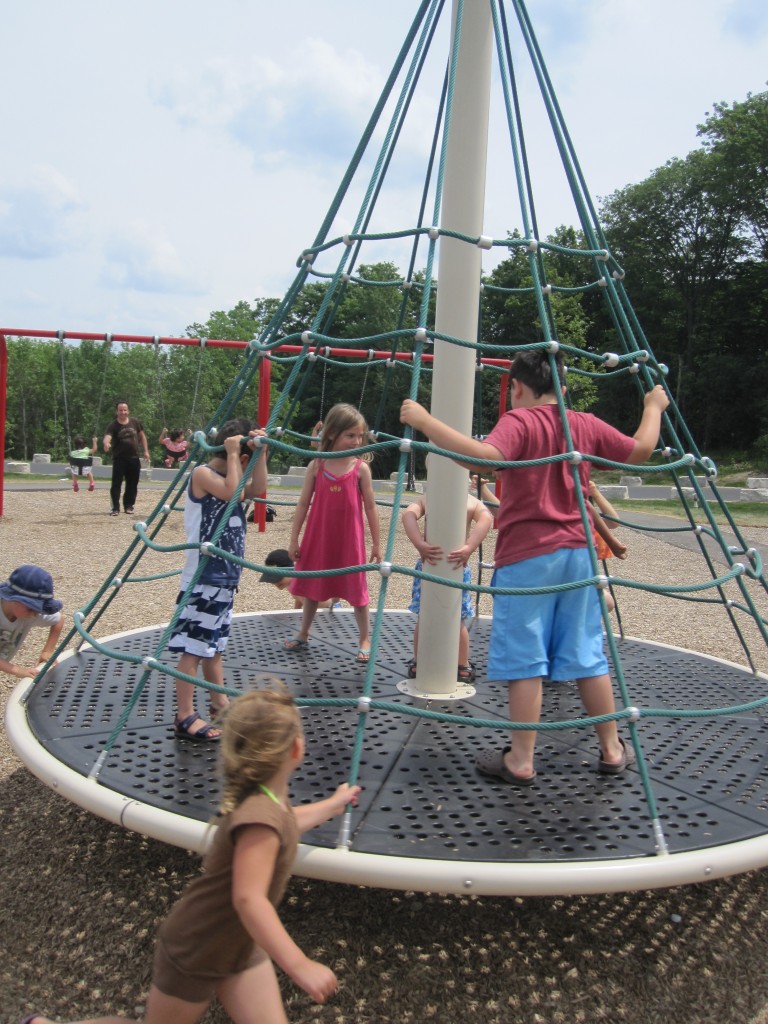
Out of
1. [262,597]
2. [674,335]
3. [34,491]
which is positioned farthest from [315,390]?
[262,597]

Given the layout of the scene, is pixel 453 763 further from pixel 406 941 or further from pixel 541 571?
pixel 541 571

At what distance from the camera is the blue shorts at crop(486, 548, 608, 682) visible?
2354mm

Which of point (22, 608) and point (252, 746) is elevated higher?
point (252, 746)

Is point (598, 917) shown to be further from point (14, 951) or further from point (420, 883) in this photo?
point (14, 951)

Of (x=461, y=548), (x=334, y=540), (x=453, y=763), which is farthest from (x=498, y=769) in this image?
(x=334, y=540)

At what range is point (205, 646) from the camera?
2.71 meters

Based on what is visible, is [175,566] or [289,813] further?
[175,566]

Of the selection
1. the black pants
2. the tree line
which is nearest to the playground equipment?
the black pants

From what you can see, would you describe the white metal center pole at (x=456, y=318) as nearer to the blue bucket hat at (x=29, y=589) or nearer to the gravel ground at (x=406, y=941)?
the gravel ground at (x=406, y=941)

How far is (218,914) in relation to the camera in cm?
160

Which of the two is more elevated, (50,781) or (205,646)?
(205,646)

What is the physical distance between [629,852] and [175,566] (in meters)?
6.22

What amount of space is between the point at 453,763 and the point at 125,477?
935 centimetres

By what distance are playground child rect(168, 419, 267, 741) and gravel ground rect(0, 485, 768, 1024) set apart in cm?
48
